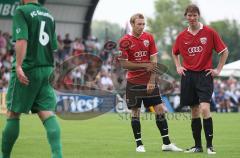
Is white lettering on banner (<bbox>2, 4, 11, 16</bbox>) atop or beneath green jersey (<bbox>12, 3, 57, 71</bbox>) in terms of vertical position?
atop

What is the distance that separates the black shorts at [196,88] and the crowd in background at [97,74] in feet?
54.7

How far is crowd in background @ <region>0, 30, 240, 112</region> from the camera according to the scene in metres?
31.8

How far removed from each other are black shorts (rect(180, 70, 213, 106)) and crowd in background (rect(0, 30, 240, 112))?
54.7 feet

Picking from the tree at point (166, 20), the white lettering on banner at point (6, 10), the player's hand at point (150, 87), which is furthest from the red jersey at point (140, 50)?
the tree at point (166, 20)

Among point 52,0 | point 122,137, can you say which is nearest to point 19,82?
point 122,137

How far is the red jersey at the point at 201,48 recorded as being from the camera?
12.4 m

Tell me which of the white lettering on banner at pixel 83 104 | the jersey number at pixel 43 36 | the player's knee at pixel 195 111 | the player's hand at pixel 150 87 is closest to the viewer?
the jersey number at pixel 43 36

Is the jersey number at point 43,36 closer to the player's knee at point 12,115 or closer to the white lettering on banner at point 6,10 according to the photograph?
the player's knee at point 12,115

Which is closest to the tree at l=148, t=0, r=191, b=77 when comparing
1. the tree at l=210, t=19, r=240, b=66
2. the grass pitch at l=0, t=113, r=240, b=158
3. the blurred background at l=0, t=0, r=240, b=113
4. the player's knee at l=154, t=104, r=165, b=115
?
the tree at l=210, t=19, r=240, b=66

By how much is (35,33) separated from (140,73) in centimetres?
408

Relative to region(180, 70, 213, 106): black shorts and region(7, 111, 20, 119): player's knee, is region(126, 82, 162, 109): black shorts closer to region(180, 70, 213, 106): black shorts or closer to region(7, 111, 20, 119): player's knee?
region(180, 70, 213, 106): black shorts

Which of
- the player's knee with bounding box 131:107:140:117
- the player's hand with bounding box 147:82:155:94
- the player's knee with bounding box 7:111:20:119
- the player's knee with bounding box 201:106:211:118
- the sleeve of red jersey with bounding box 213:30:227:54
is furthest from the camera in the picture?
the player's knee with bounding box 131:107:140:117

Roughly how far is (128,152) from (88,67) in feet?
68.0

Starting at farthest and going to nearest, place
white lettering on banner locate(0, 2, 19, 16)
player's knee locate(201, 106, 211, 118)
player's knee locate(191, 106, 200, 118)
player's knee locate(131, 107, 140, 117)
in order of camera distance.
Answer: white lettering on banner locate(0, 2, 19, 16) → player's knee locate(131, 107, 140, 117) → player's knee locate(191, 106, 200, 118) → player's knee locate(201, 106, 211, 118)
